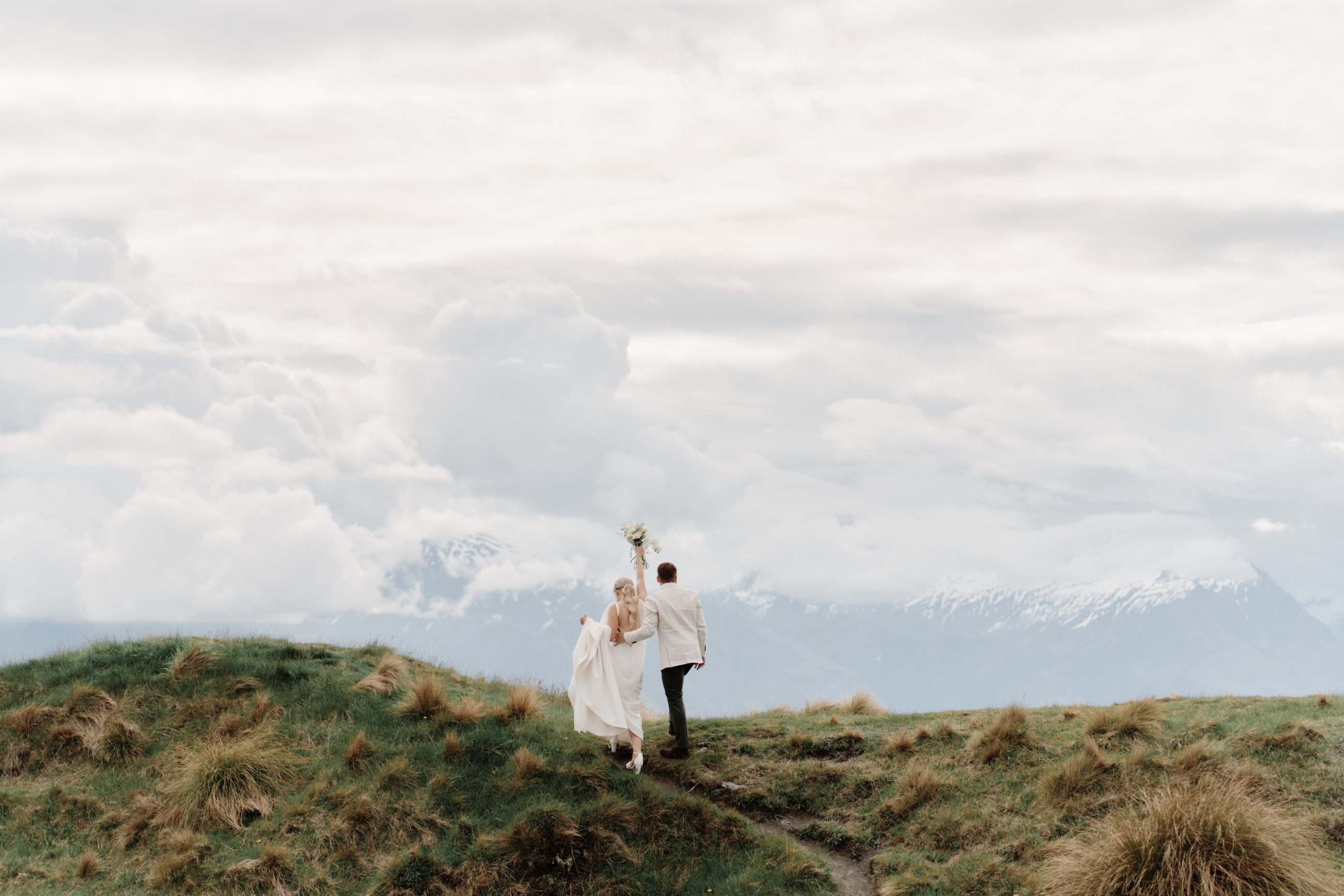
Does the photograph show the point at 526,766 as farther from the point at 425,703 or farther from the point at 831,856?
the point at 831,856

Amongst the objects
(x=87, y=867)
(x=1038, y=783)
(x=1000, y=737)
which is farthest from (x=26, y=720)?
(x=1038, y=783)

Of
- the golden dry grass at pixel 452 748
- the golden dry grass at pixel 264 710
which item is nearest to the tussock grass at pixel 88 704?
the golden dry grass at pixel 264 710

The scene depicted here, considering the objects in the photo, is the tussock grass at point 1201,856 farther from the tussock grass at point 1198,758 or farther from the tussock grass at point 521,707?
the tussock grass at point 521,707

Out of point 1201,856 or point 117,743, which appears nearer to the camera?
point 1201,856

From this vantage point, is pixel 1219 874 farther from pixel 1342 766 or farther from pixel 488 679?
pixel 488 679

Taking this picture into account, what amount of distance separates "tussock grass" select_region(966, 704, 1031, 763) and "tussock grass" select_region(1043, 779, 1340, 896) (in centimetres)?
350

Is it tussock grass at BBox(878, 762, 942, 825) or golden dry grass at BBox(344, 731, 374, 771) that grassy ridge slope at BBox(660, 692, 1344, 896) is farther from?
golden dry grass at BBox(344, 731, 374, 771)

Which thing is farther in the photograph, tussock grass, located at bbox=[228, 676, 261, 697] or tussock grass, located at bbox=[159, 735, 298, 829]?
tussock grass, located at bbox=[228, 676, 261, 697]

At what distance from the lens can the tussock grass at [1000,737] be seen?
46.4 ft

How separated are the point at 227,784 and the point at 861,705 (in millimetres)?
13045

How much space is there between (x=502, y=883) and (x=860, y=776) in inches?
232

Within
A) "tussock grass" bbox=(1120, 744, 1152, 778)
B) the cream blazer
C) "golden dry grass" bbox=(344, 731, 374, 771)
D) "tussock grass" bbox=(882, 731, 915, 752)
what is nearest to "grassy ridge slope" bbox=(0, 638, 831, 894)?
"golden dry grass" bbox=(344, 731, 374, 771)

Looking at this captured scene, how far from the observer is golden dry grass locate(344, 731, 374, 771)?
1484 cm

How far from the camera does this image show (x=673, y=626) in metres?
15.7
